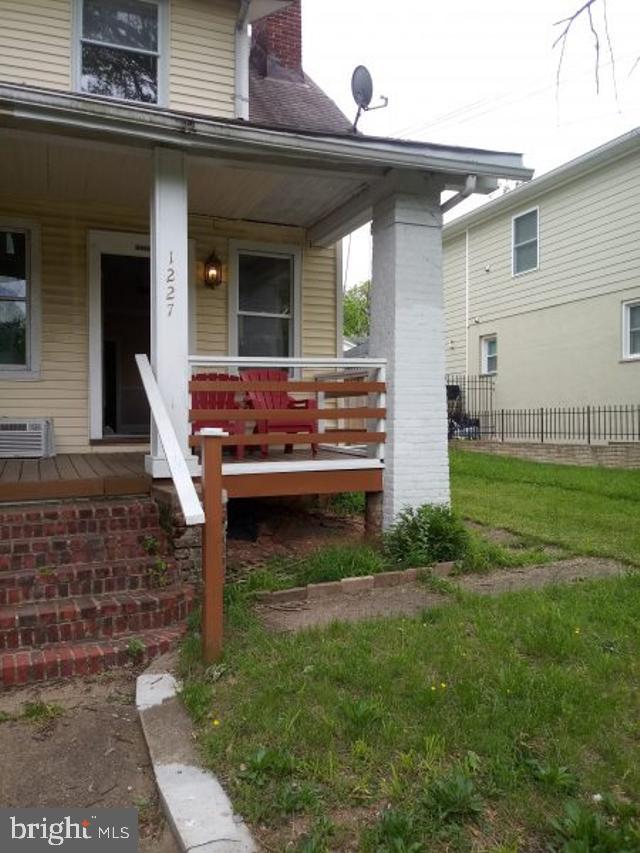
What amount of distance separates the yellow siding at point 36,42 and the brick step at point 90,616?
561 cm

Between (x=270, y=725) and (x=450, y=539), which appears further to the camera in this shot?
(x=450, y=539)

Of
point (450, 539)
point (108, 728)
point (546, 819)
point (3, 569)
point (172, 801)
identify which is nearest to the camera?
point (546, 819)

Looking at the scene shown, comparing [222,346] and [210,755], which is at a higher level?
[222,346]

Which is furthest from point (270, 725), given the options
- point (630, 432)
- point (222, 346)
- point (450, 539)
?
point (630, 432)

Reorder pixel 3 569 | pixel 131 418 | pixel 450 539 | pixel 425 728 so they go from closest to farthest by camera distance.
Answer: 1. pixel 425 728
2. pixel 3 569
3. pixel 450 539
4. pixel 131 418

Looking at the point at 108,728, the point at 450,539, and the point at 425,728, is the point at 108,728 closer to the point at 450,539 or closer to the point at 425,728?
the point at 425,728

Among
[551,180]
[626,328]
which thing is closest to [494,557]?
[626,328]

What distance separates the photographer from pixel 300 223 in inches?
301

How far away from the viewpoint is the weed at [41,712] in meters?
3.24

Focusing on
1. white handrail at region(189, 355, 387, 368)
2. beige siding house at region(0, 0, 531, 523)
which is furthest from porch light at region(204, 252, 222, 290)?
white handrail at region(189, 355, 387, 368)

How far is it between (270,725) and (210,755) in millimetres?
277

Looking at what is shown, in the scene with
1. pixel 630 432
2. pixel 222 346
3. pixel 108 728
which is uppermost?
pixel 222 346

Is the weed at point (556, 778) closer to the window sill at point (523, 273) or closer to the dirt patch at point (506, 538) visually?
the dirt patch at point (506, 538)

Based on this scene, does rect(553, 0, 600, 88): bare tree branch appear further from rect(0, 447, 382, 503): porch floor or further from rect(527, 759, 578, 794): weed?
rect(0, 447, 382, 503): porch floor
